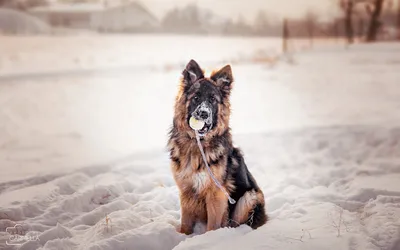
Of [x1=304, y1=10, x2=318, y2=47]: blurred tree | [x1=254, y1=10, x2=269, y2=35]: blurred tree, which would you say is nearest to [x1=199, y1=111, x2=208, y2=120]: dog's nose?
[x1=254, y1=10, x2=269, y2=35]: blurred tree

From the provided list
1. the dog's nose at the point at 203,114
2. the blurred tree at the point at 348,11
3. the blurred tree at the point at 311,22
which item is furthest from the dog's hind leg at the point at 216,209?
the blurred tree at the point at 348,11

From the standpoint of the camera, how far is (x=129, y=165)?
4281mm

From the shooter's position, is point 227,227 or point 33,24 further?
point 33,24

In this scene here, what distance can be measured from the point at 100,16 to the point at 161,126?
1387mm

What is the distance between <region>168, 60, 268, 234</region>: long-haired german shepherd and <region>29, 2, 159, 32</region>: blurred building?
1.66 meters

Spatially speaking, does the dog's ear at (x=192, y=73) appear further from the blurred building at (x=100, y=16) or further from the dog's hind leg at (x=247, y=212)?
the blurred building at (x=100, y=16)

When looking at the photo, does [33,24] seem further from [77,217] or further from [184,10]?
[77,217]

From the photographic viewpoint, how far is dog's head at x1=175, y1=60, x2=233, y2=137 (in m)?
2.82

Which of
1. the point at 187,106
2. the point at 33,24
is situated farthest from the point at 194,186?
Answer: the point at 33,24

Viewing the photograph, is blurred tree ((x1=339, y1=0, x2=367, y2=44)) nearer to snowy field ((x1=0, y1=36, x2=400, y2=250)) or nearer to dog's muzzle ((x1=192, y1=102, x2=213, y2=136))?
snowy field ((x1=0, y1=36, x2=400, y2=250))

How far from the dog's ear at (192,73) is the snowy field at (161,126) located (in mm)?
481

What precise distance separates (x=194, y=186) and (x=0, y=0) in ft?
9.38

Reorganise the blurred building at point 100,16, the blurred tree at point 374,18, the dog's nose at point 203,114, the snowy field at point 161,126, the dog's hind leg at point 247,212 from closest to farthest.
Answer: the dog's nose at point 203,114
the dog's hind leg at point 247,212
the snowy field at point 161,126
the blurred building at point 100,16
the blurred tree at point 374,18

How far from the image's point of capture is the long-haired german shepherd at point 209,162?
9.36ft
